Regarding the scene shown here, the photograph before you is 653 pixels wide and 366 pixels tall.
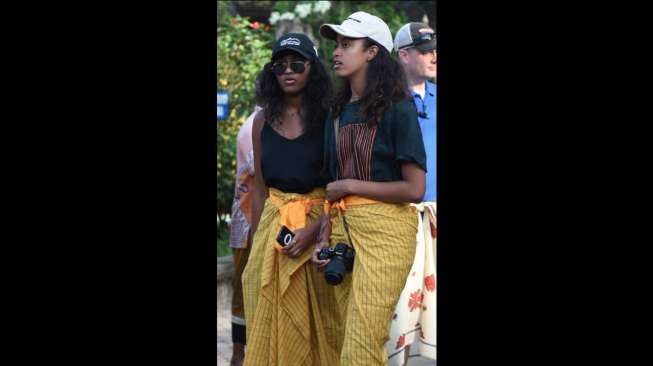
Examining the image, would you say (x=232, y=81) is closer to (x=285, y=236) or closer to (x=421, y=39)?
(x=421, y=39)

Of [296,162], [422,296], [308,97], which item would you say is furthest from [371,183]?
[422,296]

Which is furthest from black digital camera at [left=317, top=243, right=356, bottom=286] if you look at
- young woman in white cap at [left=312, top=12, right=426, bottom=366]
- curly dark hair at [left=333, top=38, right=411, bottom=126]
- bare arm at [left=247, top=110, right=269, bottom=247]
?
bare arm at [left=247, top=110, right=269, bottom=247]

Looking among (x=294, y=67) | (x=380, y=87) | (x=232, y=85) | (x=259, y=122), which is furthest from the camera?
(x=232, y=85)

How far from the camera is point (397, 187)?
4.05m

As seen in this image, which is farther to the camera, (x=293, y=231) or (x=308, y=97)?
(x=308, y=97)

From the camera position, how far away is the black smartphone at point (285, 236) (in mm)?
4352

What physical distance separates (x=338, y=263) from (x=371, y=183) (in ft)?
1.15

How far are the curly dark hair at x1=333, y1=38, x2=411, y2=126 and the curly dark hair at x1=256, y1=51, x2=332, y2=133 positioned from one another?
0.18 metres

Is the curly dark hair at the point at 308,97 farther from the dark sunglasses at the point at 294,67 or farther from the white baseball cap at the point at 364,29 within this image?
the white baseball cap at the point at 364,29

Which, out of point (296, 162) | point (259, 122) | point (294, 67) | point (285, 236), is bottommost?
point (285, 236)

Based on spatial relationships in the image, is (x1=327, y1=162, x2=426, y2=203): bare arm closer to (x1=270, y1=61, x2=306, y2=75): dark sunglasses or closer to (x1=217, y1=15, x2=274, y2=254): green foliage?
(x1=270, y1=61, x2=306, y2=75): dark sunglasses

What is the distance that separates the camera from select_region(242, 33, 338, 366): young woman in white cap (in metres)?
4.40

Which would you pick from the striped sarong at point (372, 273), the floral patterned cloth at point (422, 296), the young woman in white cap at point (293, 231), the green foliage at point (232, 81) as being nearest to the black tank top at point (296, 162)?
the young woman in white cap at point (293, 231)

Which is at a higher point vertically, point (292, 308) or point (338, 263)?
point (338, 263)
